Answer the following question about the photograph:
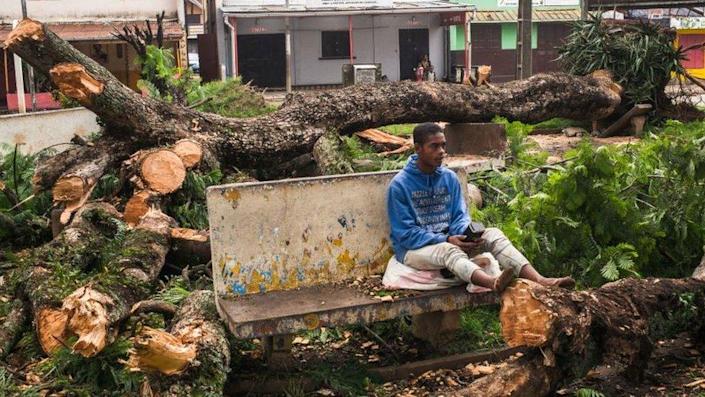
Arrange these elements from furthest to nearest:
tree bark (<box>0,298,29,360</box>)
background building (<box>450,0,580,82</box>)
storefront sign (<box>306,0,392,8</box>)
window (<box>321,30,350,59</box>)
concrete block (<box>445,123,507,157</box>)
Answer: background building (<box>450,0,580,82</box>) < window (<box>321,30,350,59</box>) < storefront sign (<box>306,0,392,8</box>) < concrete block (<box>445,123,507,157</box>) < tree bark (<box>0,298,29,360</box>)

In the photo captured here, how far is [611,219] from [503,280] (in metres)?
2.07

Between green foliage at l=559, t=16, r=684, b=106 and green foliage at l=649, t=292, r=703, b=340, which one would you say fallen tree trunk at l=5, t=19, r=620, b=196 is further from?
green foliage at l=649, t=292, r=703, b=340

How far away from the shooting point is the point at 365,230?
571cm

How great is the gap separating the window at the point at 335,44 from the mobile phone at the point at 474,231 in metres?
26.4

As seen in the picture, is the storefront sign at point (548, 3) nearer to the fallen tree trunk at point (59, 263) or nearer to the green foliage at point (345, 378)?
the fallen tree trunk at point (59, 263)

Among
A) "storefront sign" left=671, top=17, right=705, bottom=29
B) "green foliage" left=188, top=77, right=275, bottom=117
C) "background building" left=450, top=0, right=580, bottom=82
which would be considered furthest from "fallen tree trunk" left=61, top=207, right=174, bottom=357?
"storefront sign" left=671, top=17, right=705, bottom=29

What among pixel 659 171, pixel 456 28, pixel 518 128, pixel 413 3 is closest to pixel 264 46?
pixel 413 3

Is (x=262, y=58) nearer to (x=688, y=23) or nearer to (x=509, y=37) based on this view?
(x=509, y=37)

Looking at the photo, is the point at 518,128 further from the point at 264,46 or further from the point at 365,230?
the point at 264,46

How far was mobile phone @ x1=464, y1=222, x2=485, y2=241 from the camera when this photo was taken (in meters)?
5.22

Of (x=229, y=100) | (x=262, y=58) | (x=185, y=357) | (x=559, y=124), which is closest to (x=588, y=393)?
(x=185, y=357)

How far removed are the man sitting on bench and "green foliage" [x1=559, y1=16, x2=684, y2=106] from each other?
9.47m

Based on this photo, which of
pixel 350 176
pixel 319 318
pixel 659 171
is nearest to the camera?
pixel 319 318

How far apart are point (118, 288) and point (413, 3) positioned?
86.1 ft
